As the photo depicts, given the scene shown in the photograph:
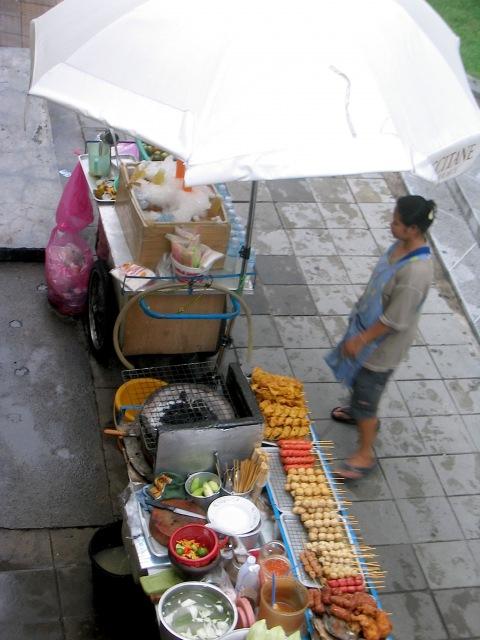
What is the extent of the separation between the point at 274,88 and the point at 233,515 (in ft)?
8.05

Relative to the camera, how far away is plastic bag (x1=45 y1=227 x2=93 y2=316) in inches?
261

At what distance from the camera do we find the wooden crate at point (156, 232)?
554cm

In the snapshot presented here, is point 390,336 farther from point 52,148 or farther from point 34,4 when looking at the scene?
point 34,4

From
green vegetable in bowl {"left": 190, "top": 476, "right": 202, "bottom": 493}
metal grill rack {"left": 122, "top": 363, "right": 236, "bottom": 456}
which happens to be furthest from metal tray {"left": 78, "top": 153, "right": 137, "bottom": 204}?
green vegetable in bowl {"left": 190, "top": 476, "right": 202, "bottom": 493}

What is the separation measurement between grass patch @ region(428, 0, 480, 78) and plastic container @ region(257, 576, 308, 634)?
10226 mm

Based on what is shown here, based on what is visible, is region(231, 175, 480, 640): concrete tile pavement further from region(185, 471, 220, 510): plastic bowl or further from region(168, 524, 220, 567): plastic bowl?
region(168, 524, 220, 567): plastic bowl

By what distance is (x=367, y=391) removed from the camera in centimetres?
550

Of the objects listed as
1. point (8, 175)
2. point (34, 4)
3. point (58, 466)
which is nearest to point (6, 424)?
point (58, 466)

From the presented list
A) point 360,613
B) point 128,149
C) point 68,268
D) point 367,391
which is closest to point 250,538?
point 360,613

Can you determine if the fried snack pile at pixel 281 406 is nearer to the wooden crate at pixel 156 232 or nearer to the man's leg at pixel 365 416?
the man's leg at pixel 365 416

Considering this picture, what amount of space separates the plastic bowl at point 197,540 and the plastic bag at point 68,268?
10.0 ft

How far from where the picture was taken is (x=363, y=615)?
4.12m

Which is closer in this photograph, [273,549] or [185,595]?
[185,595]

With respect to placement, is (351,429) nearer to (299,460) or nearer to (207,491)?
(299,460)
